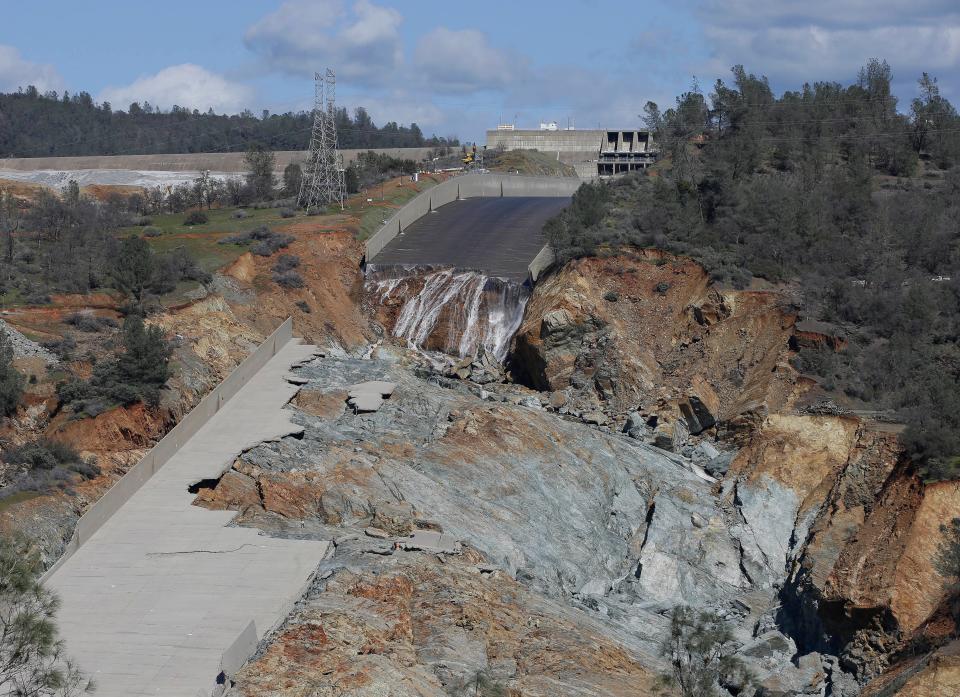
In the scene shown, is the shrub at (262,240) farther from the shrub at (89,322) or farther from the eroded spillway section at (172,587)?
the eroded spillway section at (172,587)

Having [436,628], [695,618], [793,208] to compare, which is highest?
[793,208]

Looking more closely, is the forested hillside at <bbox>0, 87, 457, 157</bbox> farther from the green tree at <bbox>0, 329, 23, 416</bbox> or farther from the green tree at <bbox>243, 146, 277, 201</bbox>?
the green tree at <bbox>0, 329, 23, 416</bbox>

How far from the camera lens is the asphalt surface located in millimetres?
53469

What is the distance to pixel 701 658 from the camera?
2567 cm

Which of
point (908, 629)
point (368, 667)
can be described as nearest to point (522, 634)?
point (368, 667)

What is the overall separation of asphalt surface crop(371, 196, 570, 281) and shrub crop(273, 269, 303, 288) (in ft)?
18.2

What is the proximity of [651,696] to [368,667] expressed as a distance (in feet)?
17.8

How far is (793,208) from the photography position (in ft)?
162

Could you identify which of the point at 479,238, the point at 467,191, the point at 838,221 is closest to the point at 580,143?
the point at 467,191

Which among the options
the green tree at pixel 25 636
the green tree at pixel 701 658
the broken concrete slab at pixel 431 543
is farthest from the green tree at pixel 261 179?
the green tree at pixel 25 636

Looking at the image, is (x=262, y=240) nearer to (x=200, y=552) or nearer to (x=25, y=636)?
(x=200, y=552)

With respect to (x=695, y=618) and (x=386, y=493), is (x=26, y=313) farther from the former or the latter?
(x=695, y=618)

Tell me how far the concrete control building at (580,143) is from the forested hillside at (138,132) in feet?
103

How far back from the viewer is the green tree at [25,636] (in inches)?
729
